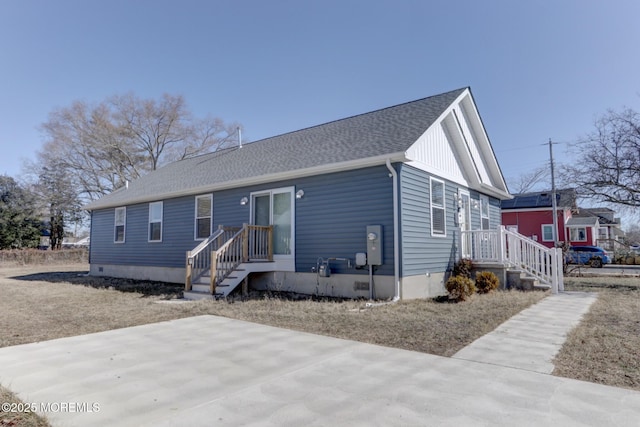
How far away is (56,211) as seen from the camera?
107ft

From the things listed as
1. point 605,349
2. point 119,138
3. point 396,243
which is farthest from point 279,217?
point 119,138

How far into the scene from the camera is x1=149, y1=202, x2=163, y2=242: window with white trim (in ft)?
43.2

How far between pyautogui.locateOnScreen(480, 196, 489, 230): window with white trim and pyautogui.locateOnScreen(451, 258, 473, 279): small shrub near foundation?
2.93m

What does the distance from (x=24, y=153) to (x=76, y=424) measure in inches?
1383

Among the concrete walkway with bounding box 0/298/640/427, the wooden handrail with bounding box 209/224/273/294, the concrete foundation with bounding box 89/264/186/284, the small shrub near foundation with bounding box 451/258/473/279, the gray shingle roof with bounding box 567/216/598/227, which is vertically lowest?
the concrete walkway with bounding box 0/298/640/427

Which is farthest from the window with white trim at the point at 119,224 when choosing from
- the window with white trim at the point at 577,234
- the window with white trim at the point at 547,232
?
the window with white trim at the point at 577,234

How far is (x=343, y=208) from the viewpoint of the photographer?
855cm

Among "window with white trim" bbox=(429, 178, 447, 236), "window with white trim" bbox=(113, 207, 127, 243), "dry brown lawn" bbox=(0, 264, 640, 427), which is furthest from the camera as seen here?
"window with white trim" bbox=(113, 207, 127, 243)

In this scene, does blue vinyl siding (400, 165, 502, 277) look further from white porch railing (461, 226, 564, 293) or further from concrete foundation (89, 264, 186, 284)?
concrete foundation (89, 264, 186, 284)

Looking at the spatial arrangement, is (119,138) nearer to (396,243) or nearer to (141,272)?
(141,272)

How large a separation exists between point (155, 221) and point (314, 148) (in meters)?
6.87

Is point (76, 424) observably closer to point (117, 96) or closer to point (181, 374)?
point (181, 374)

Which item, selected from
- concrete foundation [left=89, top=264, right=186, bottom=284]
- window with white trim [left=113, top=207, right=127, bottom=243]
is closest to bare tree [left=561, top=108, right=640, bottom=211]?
concrete foundation [left=89, top=264, right=186, bottom=284]

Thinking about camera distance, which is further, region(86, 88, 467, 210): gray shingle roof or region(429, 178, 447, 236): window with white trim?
region(429, 178, 447, 236): window with white trim
